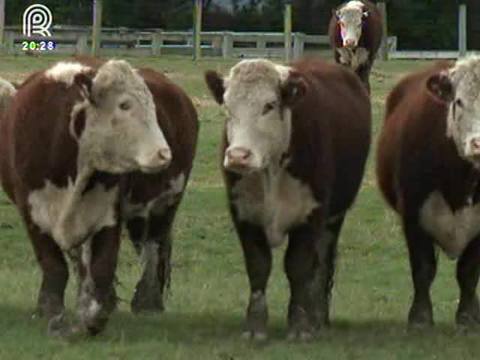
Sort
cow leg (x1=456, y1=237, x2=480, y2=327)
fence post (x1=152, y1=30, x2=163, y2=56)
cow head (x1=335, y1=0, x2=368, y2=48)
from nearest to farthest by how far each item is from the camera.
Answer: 1. cow leg (x1=456, y1=237, x2=480, y2=327)
2. cow head (x1=335, y1=0, x2=368, y2=48)
3. fence post (x1=152, y1=30, x2=163, y2=56)

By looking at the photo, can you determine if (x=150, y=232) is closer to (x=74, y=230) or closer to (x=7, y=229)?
(x=74, y=230)

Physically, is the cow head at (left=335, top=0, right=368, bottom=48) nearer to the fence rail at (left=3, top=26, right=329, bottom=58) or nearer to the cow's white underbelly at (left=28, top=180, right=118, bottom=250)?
the cow's white underbelly at (left=28, top=180, right=118, bottom=250)

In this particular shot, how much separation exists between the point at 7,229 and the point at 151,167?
6.88m

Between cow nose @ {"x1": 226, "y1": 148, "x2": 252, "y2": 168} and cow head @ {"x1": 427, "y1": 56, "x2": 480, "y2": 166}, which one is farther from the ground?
cow head @ {"x1": 427, "y1": 56, "x2": 480, "y2": 166}

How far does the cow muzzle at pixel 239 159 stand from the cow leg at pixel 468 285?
2.11 meters

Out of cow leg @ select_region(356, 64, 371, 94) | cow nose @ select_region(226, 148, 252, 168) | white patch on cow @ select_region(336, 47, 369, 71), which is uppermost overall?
cow nose @ select_region(226, 148, 252, 168)

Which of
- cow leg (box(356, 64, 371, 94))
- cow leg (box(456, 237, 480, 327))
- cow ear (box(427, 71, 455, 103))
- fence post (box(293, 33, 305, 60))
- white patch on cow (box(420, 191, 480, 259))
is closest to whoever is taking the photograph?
cow ear (box(427, 71, 455, 103))

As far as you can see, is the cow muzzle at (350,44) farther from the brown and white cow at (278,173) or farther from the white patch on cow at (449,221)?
the white patch on cow at (449,221)

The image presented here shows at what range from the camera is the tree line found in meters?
48.8

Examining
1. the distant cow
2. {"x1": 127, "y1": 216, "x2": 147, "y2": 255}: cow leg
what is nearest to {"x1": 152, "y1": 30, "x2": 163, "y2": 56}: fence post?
{"x1": 127, "y1": 216, "x2": 147, "y2": 255}: cow leg

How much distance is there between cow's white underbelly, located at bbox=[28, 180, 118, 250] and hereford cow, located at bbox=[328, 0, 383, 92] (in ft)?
32.0

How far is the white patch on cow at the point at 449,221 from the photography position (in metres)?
11.0

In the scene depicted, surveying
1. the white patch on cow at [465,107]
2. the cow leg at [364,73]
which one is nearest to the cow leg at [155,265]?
the white patch on cow at [465,107]

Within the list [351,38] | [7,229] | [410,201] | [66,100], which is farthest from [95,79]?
[351,38]
